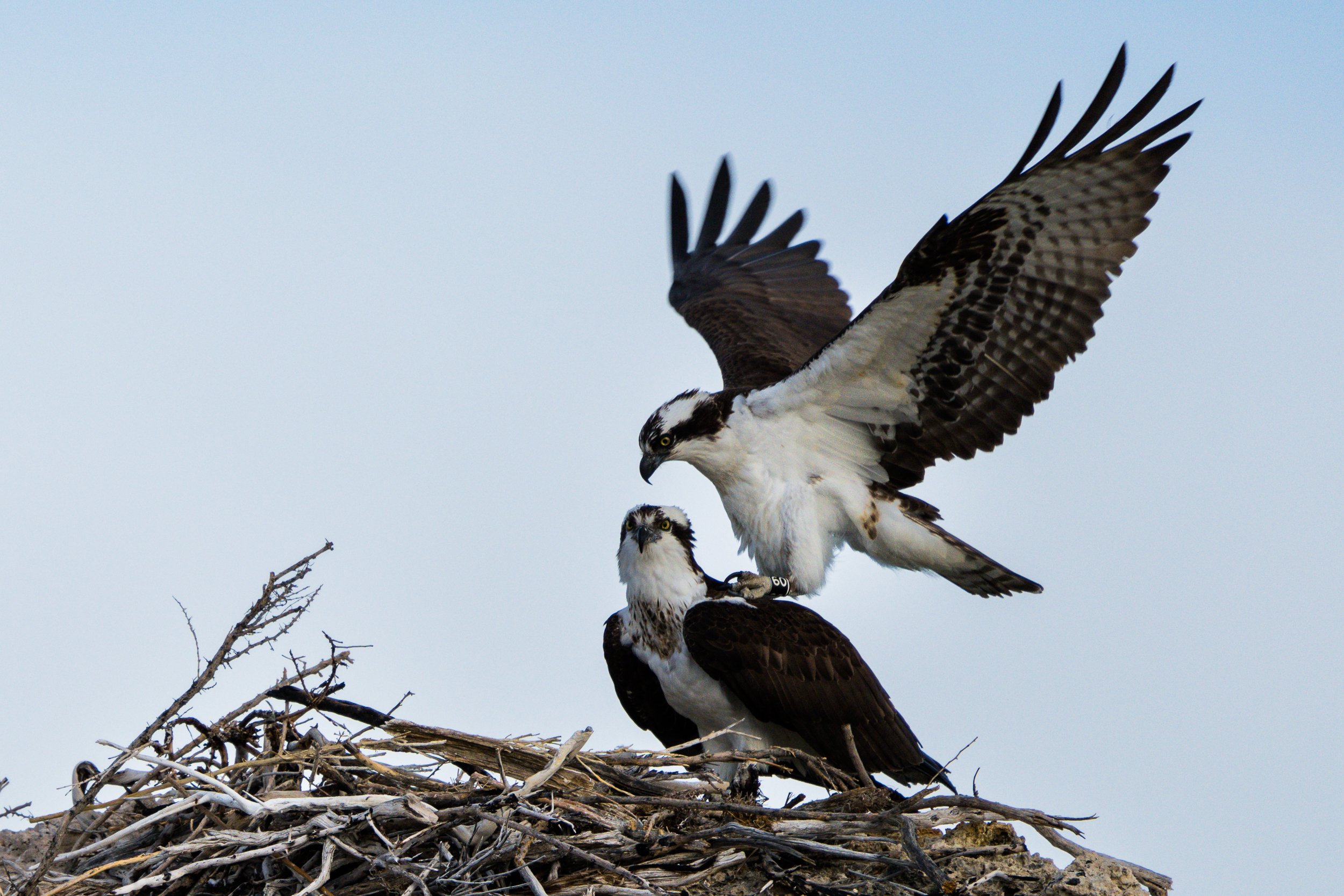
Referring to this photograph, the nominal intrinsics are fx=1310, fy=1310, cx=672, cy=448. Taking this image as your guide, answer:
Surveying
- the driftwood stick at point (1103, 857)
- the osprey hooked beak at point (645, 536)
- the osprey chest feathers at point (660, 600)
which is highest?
the osprey hooked beak at point (645, 536)

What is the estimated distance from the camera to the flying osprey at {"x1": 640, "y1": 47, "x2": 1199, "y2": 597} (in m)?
5.89

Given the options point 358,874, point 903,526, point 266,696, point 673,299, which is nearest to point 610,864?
point 358,874

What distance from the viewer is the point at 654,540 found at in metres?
5.52

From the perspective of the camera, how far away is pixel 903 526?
6512 millimetres

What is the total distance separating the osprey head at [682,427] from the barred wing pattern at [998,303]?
10.4 inches

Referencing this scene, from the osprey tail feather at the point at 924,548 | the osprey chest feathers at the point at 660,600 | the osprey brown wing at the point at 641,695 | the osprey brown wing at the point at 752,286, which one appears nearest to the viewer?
the osprey chest feathers at the point at 660,600

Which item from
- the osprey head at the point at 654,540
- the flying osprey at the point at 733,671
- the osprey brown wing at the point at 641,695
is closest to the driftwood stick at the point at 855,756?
the flying osprey at the point at 733,671

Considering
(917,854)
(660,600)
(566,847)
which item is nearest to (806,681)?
(660,600)

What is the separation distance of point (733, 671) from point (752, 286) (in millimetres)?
4593

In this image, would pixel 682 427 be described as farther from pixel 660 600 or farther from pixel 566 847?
pixel 566 847

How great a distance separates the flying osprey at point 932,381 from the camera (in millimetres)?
5887

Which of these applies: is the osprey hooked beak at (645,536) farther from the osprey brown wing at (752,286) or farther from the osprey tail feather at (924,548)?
the osprey brown wing at (752,286)

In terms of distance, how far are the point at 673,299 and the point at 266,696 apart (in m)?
5.32

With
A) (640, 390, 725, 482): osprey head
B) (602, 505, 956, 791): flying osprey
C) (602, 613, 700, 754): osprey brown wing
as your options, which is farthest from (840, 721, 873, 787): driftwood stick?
(640, 390, 725, 482): osprey head
